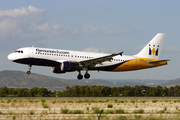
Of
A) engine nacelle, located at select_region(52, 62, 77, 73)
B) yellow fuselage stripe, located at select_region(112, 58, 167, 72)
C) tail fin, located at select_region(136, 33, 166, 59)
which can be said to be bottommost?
engine nacelle, located at select_region(52, 62, 77, 73)

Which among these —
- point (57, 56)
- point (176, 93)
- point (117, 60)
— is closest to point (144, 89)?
point (176, 93)

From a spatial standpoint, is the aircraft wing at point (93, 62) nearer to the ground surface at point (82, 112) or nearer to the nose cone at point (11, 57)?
the nose cone at point (11, 57)

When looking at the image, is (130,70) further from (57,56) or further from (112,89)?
(112,89)

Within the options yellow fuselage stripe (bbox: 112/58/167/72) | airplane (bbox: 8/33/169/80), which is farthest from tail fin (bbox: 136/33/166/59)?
yellow fuselage stripe (bbox: 112/58/167/72)

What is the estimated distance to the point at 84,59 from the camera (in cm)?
5062

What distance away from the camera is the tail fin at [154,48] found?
5791 centimetres

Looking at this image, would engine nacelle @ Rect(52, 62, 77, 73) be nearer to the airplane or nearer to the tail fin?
the airplane

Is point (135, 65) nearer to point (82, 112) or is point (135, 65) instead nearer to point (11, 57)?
point (11, 57)

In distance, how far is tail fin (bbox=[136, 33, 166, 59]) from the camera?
57.9m

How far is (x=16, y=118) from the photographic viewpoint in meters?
24.9

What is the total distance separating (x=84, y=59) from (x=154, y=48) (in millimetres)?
17179

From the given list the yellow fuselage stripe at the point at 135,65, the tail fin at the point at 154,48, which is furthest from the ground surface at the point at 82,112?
the tail fin at the point at 154,48

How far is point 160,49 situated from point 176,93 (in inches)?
1354

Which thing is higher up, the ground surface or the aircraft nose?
the aircraft nose
